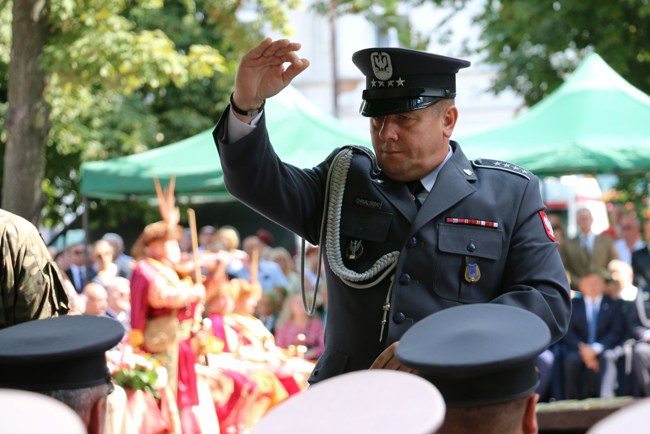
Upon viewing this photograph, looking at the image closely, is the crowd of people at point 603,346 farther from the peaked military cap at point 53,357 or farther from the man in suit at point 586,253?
the peaked military cap at point 53,357

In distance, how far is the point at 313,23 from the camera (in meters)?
34.9

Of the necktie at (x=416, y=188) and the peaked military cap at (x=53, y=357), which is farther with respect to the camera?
the necktie at (x=416, y=188)

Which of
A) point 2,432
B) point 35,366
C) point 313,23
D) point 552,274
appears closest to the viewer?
point 2,432

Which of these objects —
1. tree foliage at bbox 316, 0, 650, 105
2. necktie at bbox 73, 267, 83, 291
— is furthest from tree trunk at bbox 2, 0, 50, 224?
tree foliage at bbox 316, 0, 650, 105

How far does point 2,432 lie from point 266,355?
24.6ft

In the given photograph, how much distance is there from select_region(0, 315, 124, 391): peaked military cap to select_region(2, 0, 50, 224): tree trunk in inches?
360

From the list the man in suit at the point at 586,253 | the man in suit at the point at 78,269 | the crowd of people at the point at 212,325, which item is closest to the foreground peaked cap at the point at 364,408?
the crowd of people at the point at 212,325

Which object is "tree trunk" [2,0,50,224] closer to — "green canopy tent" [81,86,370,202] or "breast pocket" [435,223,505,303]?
"green canopy tent" [81,86,370,202]

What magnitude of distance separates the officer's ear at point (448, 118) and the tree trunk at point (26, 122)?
8224mm

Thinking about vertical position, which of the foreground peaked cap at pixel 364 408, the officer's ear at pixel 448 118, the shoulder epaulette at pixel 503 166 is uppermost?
the officer's ear at pixel 448 118

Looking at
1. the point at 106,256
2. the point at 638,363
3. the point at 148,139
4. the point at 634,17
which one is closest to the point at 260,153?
the point at 638,363

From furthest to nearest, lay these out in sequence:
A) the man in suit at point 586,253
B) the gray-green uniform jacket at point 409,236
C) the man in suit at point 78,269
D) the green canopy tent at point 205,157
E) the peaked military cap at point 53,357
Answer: the man in suit at point 78,269
the green canopy tent at point 205,157
the man in suit at point 586,253
the gray-green uniform jacket at point 409,236
the peaked military cap at point 53,357

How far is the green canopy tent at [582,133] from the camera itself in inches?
436

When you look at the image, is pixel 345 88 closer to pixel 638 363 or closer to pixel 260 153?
pixel 638 363
